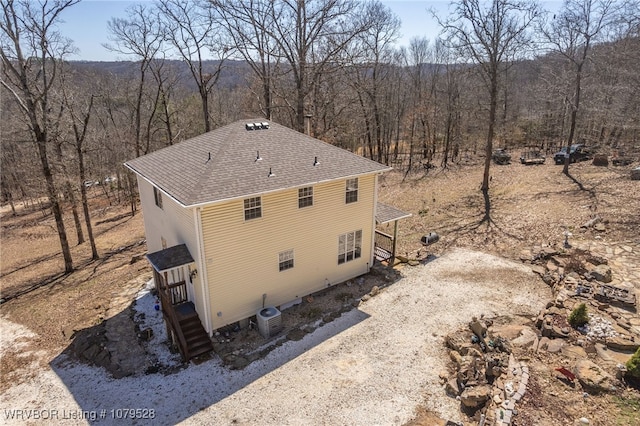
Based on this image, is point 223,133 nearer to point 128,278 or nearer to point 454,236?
point 128,278

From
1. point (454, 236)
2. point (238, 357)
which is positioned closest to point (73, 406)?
point (238, 357)

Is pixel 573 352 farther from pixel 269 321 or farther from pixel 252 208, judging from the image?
pixel 252 208

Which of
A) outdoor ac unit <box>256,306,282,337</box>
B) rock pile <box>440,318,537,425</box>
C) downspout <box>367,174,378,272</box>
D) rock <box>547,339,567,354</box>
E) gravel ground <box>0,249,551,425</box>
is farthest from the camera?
downspout <box>367,174,378,272</box>

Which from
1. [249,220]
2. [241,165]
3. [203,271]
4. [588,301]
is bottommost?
[588,301]

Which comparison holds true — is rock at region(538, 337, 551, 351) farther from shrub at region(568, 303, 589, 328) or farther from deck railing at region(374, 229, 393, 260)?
deck railing at region(374, 229, 393, 260)

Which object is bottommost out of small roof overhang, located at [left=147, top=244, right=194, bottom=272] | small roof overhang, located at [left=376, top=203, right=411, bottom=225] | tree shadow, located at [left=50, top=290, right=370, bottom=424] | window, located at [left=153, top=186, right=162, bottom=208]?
tree shadow, located at [left=50, top=290, right=370, bottom=424]

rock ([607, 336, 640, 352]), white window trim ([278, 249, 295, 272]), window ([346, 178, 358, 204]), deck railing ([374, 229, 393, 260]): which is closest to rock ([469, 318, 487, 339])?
rock ([607, 336, 640, 352])

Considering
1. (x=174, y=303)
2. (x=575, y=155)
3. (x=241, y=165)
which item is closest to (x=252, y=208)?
(x=241, y=165)
